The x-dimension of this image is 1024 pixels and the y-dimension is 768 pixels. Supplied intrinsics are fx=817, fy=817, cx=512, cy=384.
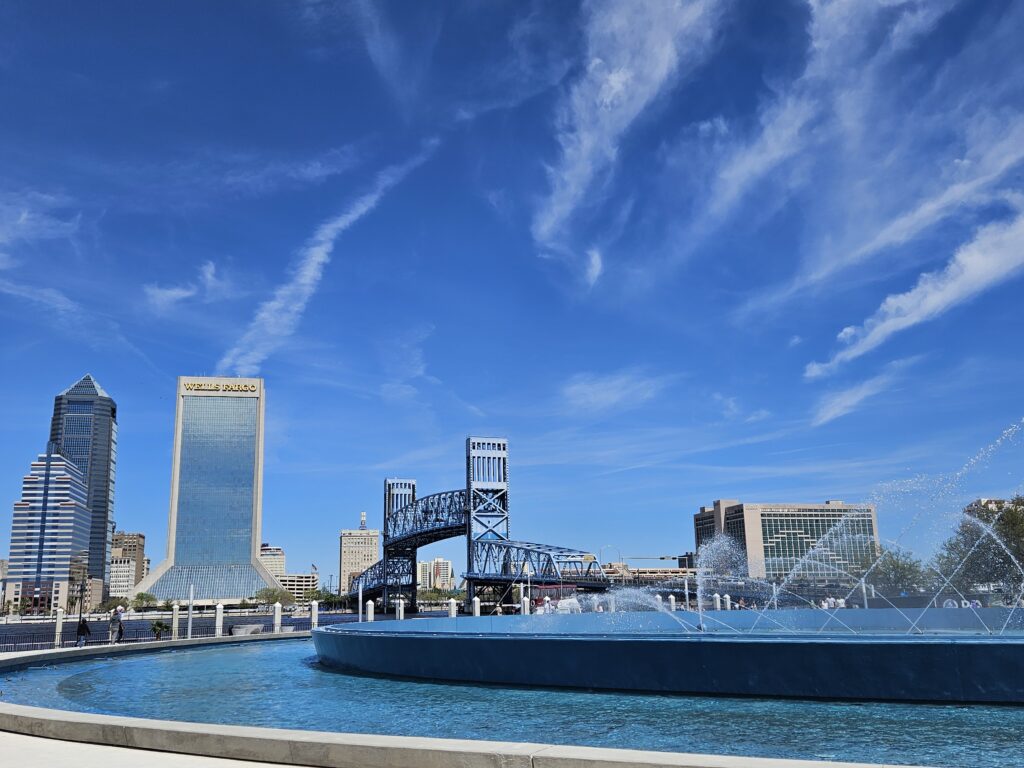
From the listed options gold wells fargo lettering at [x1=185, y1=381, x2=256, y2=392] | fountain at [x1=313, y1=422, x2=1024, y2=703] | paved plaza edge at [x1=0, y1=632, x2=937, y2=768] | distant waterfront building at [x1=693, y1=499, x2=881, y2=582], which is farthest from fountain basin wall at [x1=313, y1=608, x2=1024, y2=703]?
gold wells fargo lettering at [x1=185, y1=381, x2=256, y2=392]

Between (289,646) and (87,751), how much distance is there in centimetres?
2618

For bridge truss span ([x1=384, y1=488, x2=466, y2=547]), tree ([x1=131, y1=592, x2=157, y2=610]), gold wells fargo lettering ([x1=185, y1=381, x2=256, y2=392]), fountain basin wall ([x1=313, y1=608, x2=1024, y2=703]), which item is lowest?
tree ([x1=131, y1=592, x2=157, y2=610])

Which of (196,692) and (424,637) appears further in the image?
(424,637)

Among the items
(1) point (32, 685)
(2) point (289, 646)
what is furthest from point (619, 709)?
(2) point (289, 646)

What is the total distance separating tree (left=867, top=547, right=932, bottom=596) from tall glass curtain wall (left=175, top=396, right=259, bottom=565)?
506 ft

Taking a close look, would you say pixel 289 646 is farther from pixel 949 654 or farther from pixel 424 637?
pixel 949 654

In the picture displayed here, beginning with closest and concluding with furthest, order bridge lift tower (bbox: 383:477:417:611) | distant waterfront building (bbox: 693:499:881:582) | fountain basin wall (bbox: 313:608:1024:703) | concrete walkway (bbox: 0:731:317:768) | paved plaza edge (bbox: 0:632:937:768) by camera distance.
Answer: paved plaza edge (bbox: 0:632:937:768) → concrete walkway (bbox: 0:731:317:768) → fountain basin wall (bbox: 313:608:1024:703) → bridge lift tower (bbox: 383:477:417:611) → distant waterfront building (bbox: 693:499:881:582)

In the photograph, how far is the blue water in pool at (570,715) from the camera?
10.7 meters

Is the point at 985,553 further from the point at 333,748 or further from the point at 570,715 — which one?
the point at 333,748

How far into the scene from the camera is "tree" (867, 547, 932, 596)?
56844mm

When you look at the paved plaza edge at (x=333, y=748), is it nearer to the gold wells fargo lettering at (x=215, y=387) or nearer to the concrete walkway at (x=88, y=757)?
the concrete walkway at (x=88, y=757)

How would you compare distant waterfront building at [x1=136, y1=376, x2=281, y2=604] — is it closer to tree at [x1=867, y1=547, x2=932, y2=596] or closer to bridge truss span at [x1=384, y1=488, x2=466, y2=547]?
bridge truss span at [x1=384, y1=488, x2=466, y2=547]

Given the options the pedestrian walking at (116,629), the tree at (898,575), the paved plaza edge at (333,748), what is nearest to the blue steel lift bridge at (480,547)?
the tree at (898,575)

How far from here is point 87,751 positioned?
28.4 feet
